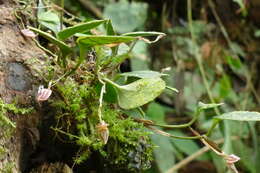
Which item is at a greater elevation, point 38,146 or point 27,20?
point 27,20

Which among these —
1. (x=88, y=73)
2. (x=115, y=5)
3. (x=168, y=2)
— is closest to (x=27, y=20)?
(x=88, y=73)

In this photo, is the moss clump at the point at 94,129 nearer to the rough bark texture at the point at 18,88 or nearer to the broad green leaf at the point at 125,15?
the rough bark texture at the point at 18,88

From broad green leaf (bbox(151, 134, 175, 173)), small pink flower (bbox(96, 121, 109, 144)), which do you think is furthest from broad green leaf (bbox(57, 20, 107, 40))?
broad green leaf (bbox(151, 134, 175, 173))

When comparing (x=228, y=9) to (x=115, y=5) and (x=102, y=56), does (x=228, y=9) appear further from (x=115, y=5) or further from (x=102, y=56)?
(x=102, y=56)

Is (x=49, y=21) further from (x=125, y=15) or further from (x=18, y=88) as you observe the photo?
(x=125, y=15)

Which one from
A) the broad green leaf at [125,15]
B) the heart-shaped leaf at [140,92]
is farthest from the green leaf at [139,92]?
the broad green leaf at [125,15]

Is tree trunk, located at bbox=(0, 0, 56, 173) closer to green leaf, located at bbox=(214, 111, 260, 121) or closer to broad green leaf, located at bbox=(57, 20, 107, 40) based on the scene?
broad green leaf, located at bbox=(57, 20, 107, 40)

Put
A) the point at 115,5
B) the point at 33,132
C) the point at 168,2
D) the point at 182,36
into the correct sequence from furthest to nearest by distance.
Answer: the point at 115,5 < the point at 182,36 < the point at 168,2 < the point at 33,132
